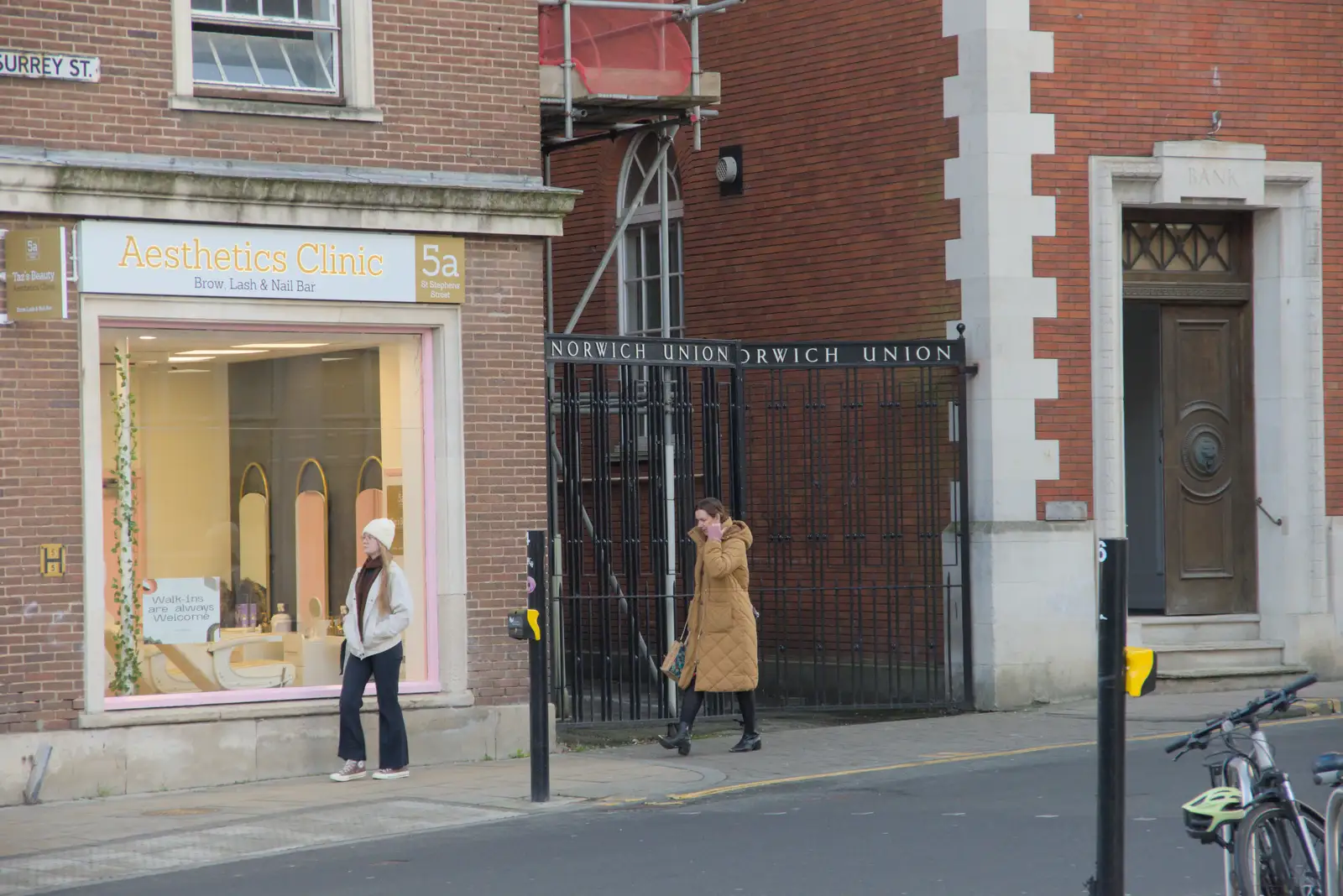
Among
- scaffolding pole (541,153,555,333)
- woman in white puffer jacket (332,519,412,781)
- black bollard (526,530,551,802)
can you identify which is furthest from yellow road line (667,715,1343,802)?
scaffolding pole (541,153,555,333)

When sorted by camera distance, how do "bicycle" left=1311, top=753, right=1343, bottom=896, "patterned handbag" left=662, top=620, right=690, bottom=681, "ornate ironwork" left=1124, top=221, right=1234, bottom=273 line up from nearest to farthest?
1. "bicycle" left=1311, top=753, right=1343, bottom=896
2. "patterned handbag" left=662, top=620, right=690, bottom=681
3. "ornate ironwork" left=1124, top=221, right=1234, bottom=273

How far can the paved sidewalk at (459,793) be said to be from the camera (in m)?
9.53

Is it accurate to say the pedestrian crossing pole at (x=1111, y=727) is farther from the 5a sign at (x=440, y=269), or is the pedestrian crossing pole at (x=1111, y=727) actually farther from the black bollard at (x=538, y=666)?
the 5a sign at (x=440, y=269)

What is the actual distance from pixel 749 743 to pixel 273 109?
5401 mm

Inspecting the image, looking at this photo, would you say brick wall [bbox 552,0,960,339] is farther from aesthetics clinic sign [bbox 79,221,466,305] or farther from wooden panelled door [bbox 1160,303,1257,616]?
aesthetics clinic sign [bbox 79,221,466,305]

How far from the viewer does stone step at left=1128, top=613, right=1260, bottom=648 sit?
15750 millimetres

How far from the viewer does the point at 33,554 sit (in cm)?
1128

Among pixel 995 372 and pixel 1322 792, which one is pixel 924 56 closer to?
pixel 995 372

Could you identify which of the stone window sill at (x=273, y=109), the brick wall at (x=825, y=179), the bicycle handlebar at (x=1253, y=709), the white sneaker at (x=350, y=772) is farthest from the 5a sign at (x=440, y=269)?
the bicycle handlebar at (x=1253, y=709)

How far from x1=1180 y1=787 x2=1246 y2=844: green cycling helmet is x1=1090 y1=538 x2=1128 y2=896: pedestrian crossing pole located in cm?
24

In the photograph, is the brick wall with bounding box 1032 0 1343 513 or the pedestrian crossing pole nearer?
the pedestrian crossing pole

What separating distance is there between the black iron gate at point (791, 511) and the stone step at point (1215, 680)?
5.84 ft

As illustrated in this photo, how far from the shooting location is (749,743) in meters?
12.9

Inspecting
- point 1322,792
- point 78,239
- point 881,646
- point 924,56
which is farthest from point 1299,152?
point 78,239
